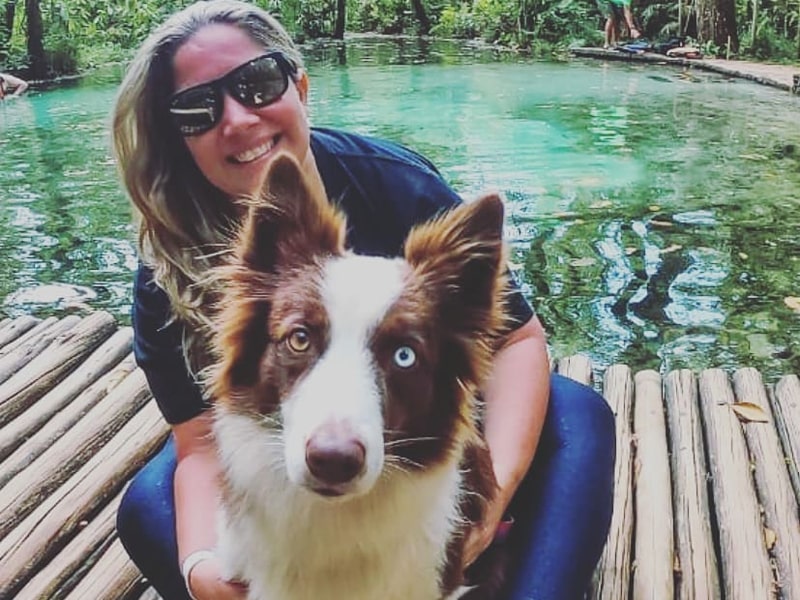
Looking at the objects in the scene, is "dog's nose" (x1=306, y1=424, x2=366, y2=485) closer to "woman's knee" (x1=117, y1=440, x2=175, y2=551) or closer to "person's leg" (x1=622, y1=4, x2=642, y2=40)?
"woman's knee" (x1=117, y1=440, x2=175, y2=551)

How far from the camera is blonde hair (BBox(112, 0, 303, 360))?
7.18 feet

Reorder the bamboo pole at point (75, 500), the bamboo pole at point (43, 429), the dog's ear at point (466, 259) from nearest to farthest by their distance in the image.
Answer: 1. the dog's ear at point (466, 259)
2. the bamboo pole at point (75, 500)
3. the bamboo pole at point (43, 429)

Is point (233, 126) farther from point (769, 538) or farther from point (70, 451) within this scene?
point (769, 538)

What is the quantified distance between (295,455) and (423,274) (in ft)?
1.31

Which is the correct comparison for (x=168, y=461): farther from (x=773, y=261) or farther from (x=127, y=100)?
(x=773, y=261)

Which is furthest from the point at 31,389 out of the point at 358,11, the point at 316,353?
the point at 358,11

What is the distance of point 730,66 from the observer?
A: 14758 millimetres

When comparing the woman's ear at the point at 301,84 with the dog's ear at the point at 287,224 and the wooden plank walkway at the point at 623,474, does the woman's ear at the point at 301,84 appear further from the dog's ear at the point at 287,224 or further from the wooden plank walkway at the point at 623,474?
the wooden plank walkway at the point at 623,474

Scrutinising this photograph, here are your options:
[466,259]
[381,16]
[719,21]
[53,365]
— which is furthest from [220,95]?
[381,16]

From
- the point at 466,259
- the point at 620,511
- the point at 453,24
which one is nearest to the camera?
the point at 466,259

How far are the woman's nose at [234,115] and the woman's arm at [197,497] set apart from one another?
24.8 inches

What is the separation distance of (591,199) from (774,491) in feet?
16.1

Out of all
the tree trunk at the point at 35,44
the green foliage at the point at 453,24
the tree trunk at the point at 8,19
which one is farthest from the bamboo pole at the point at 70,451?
the tree trunk at the point at 8,19

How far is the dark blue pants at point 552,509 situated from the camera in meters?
2.15
